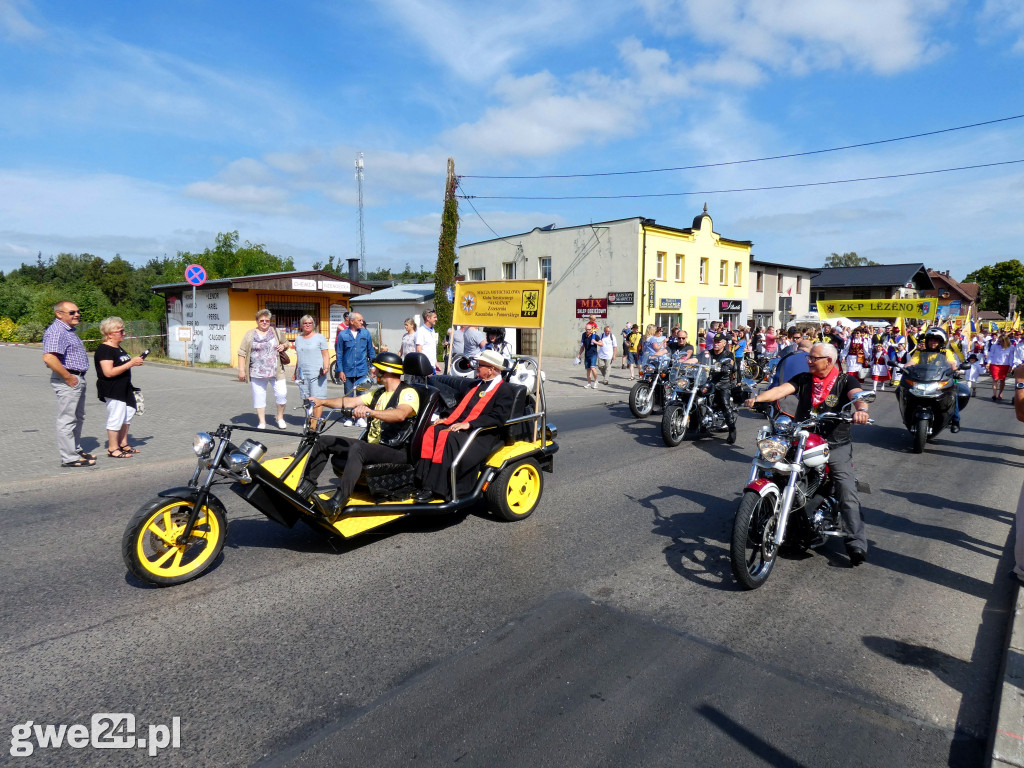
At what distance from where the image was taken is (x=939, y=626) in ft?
12.8

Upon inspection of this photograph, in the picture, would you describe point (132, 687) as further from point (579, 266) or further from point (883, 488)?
point (579, 266)

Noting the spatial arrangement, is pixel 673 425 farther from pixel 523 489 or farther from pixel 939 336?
pixel 939 336

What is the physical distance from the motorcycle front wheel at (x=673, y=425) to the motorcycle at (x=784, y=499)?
178 inches

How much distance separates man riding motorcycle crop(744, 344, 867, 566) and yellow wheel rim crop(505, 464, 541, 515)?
2.09 meters

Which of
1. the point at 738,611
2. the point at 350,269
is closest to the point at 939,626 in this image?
the point at 738,611

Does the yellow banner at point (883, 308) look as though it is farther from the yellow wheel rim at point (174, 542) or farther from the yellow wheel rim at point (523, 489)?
the yellow wheel rim at point (174, 542)

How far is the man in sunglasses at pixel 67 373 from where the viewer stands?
7.01m

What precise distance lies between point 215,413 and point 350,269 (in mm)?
29969

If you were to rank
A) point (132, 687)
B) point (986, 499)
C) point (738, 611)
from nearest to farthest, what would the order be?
point (132, 687) → point (738, 611) → point (986, 499)

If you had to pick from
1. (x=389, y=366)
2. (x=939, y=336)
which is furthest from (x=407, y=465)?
(x=939, y=336)

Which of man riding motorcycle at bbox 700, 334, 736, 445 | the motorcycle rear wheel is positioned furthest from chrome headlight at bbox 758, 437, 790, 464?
the motorcycle rear wheel

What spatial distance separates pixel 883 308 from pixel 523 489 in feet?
65.5

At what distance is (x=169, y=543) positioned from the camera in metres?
4.15

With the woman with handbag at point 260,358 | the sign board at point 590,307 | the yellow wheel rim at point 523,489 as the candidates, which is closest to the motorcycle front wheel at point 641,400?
the woman with handbag at point 260,358
